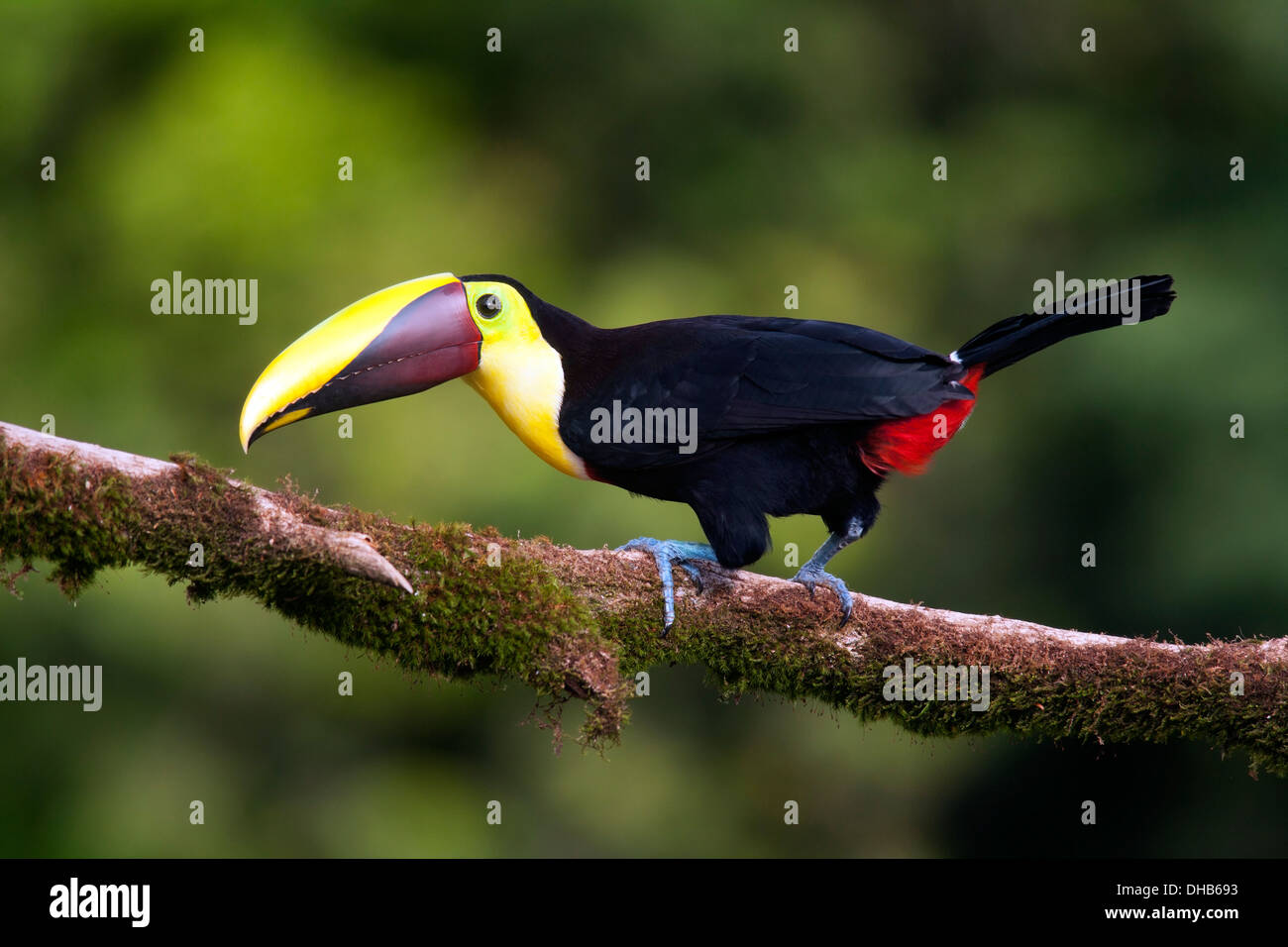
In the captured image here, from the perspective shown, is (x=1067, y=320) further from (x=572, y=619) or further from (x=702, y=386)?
(x=572, y=619)

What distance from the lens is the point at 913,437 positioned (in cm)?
329

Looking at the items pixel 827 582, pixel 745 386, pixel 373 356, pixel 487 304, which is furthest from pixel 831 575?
pixel 373 356

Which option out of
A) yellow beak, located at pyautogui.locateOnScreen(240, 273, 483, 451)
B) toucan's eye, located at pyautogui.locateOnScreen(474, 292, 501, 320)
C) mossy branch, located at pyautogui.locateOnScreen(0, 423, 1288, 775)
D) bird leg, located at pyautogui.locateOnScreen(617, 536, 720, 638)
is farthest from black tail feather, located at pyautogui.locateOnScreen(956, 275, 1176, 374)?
yellow beak, located at pyautogui.locateOnScreen(240, 273, 483, 451)

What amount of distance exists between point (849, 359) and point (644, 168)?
332 cm

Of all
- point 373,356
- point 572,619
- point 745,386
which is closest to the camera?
point 572,619

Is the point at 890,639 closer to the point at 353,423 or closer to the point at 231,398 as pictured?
the point at 353,423

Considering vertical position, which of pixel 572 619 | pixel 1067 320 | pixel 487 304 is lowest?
pixel 572 619

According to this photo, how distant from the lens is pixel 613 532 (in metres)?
5.10

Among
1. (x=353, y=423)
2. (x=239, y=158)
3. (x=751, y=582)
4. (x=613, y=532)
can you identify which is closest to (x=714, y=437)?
(x=751, y=582)

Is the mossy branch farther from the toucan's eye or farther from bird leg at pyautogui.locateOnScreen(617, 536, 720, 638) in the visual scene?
the toucan's eye

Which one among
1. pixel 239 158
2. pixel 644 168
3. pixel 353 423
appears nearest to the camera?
pixel 353 423

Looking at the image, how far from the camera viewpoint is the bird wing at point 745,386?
10.5 ft

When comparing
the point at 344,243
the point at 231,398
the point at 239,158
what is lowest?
the point at 231,398

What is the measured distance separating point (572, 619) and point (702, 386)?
731 mm
